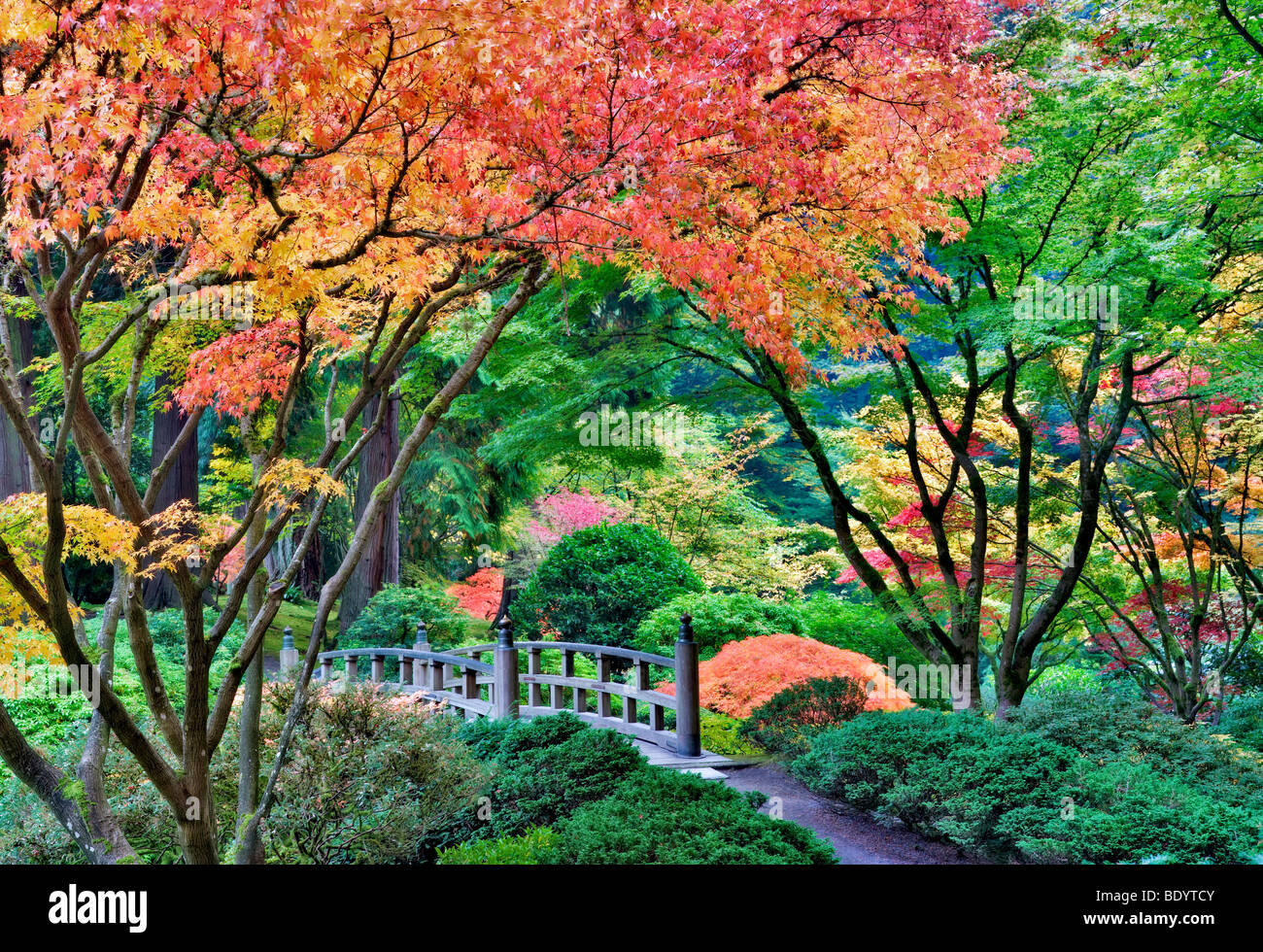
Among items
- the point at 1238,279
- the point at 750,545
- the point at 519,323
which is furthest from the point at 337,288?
the point at 750,545

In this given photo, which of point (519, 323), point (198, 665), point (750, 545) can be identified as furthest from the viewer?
point (750, 545)

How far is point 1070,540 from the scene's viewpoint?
12688mm

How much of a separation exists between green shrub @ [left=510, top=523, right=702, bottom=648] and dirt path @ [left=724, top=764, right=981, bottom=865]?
3945 mm

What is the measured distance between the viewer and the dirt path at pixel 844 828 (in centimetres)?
663

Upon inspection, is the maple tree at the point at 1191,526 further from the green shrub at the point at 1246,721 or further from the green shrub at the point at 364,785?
the green shrub at the point at 364,785

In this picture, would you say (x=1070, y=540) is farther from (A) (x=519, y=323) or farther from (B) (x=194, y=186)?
(B) (x=194, y=186)

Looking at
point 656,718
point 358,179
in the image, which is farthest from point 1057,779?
point 358,179

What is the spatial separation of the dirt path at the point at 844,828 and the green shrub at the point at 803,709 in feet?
1.69

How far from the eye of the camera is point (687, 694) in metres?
8.61

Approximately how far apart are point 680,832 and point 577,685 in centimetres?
476

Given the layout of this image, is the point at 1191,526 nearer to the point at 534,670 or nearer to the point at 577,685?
the point at 577,685

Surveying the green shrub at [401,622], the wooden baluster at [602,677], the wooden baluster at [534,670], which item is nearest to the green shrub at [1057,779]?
the wooden baluster at [602,677]

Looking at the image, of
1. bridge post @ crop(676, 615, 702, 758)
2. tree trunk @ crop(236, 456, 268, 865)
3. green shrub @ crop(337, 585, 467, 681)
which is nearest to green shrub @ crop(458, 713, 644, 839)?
bridge post @ crop(676, 615, 702, 758)

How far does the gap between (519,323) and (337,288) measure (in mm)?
5537
